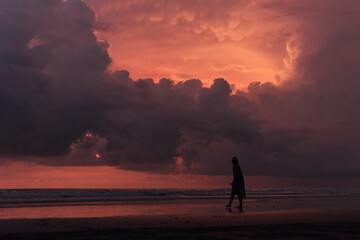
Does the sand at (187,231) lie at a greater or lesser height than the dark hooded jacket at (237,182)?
lesser

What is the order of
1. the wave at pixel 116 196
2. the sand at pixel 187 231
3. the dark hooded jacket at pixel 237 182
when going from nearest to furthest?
1. the sand at pixel 187 231
2. the dark hooded jacket at pixel 237 182
3. the wave at pixel 116 196

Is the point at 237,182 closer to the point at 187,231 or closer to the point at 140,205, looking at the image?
the point at 140,205

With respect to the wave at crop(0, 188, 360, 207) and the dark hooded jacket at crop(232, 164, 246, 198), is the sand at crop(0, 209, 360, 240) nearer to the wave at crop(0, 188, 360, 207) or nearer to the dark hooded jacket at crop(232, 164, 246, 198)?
the dark hooded jacket at crop(232, 164, 246, 198)

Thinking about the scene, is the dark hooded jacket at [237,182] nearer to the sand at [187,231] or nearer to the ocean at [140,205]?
the ocean at [140,205]

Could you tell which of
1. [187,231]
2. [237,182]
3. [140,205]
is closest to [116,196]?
[140,205]

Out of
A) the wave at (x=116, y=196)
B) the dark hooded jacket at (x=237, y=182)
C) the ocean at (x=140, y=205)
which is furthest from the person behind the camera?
the wave at (x=116, y=196)

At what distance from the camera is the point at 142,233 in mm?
13164

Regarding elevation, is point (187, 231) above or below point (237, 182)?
below

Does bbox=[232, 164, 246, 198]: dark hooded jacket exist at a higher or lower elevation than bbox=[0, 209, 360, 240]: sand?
higher

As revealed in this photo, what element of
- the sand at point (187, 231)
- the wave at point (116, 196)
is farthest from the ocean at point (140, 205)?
the sand at point (187, 231)

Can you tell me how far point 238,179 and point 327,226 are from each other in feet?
31.9

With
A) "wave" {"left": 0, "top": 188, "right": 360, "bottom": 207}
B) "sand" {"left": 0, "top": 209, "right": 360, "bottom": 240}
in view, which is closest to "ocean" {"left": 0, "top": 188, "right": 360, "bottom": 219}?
"wave" {"left": 0, "top": 188, "right": 360, "bottom": 207}

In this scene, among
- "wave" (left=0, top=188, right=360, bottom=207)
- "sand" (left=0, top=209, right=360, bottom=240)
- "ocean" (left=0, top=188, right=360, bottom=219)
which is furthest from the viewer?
"wave" (left=0, top=188, right=360, bottom=207)

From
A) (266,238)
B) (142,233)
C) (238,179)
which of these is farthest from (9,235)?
(238,179)
